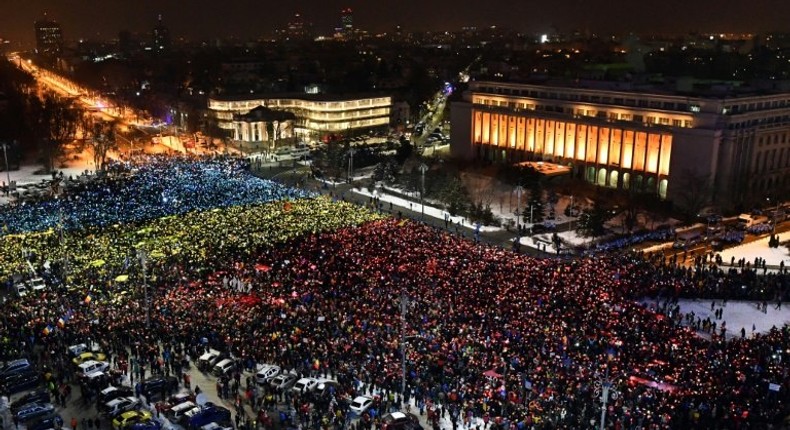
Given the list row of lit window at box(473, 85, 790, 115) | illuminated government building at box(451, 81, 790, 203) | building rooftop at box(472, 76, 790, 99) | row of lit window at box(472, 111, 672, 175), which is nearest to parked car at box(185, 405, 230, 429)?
illuminated government building at box(451, 81, 790, 203)

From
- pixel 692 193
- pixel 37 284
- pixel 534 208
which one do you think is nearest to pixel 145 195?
pixel 37 284

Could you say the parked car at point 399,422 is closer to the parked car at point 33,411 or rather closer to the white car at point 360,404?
the white car at point 360,404

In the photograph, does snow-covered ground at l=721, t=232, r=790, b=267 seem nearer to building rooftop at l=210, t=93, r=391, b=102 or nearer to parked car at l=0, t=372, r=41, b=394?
parked car at l=0, t=372, r=41, b=394

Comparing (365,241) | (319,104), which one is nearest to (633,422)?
(365,241)

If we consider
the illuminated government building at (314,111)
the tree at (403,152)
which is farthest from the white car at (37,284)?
the illuminated government building at (314,111)

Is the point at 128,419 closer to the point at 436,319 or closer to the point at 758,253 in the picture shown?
the point at 436,319

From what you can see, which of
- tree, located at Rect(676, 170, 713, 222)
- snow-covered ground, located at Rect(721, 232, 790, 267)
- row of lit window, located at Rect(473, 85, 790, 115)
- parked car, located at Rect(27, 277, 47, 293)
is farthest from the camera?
row of lit window, located at Rect(473, 85, 790, 115)

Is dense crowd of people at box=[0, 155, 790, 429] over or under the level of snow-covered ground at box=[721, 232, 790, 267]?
over
